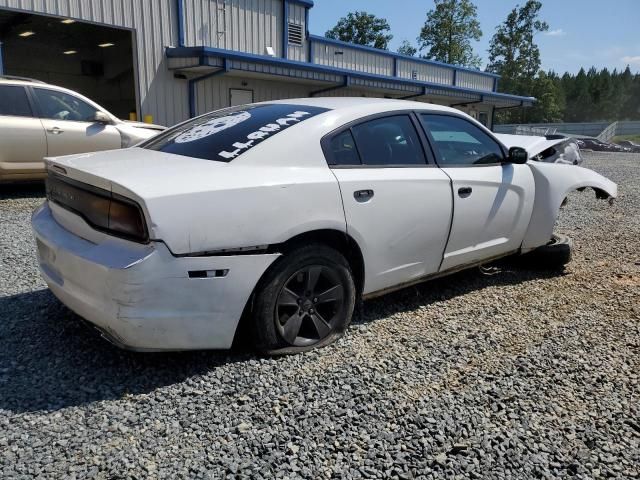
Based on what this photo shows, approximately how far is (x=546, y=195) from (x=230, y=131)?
281 centimetres

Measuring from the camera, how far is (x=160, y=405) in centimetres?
253

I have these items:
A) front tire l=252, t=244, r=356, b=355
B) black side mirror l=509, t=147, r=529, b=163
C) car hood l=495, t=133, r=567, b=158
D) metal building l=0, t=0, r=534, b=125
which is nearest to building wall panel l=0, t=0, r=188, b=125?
metal building l=0, t=0, r=534, b=125

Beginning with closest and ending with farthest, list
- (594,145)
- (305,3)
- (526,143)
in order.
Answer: (526,143) → (305,3) → (594,145)

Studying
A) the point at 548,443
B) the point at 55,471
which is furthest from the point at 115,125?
the point at 548,443

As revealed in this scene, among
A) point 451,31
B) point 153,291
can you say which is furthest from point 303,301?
point 451,31

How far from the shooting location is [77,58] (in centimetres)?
2030

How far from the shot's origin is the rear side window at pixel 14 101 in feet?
24.9

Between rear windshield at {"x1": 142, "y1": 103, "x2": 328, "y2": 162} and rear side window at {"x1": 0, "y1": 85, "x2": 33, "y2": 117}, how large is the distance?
5281 mm

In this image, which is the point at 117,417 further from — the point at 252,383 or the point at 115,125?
the point at 115,125

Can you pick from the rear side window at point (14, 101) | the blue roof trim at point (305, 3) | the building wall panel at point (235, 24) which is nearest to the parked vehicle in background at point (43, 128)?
the rear side window at point (14, 101)

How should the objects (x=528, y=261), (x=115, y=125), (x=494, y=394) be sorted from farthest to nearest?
(x=115, y=125) < (x=528, y=261) < (x=494, y=394)

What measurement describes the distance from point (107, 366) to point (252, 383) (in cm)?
83

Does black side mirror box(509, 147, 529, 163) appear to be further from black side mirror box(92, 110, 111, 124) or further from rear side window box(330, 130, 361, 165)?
black side mirror box(92, 110, 111, 124)

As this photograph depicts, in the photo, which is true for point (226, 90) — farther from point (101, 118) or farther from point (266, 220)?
point (266, 220)
